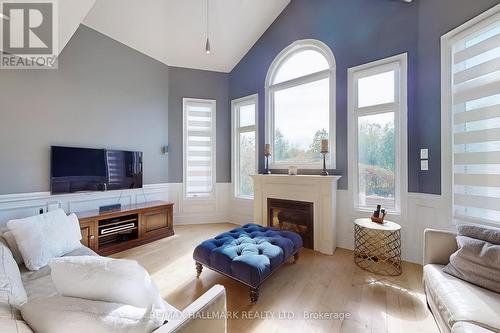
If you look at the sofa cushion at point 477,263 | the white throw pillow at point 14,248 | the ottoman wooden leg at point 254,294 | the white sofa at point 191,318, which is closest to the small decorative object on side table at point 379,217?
the sofa cushion at point 477,263

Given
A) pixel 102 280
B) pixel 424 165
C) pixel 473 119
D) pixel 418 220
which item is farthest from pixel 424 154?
pixel 102 280

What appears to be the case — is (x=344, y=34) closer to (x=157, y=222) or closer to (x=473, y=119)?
(x=473, y=119)

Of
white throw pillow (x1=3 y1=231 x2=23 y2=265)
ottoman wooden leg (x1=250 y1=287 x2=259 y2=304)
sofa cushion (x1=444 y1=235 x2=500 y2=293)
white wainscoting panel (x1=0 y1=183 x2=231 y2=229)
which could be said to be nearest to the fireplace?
white wainscoting panel (x1=0 y1=183 x2=231 y2=229)

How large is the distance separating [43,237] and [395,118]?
394cm

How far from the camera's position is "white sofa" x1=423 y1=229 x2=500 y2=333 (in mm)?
1137

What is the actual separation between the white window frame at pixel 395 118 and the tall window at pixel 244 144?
176 centimetres

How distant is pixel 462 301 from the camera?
1282 millimetres

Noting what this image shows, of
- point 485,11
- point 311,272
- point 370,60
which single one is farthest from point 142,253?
point 485,11

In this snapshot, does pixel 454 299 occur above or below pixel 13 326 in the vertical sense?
below

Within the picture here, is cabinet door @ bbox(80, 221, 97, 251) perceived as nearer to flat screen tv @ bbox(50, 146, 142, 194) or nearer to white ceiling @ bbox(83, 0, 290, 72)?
flat screen tv @ bbox(50, 146, 142, 194)

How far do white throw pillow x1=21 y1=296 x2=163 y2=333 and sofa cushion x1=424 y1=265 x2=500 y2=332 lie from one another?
158 centimetres

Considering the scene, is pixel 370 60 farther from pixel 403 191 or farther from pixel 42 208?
pixel 42 208

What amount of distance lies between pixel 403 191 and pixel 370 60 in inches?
72.1

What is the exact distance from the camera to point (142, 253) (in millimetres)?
3025
